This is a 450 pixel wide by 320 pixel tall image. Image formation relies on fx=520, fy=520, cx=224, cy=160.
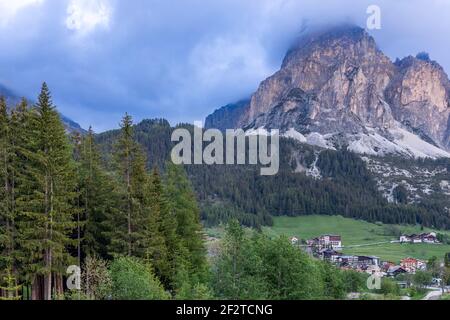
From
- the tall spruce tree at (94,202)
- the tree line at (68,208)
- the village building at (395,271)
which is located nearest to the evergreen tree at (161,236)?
the tree line at (68,208)

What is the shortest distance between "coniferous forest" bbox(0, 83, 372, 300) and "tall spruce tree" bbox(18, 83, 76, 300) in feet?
0.26

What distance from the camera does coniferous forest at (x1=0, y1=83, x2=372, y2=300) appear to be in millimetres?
40719

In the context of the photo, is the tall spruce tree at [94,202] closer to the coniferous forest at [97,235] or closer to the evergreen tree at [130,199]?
the coniferous forest at [97,235]

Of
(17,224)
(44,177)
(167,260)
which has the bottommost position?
(167,260)

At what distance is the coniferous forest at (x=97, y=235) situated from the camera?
40719 millimetres

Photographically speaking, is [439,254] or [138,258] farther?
[439,254]

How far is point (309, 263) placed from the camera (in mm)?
47969

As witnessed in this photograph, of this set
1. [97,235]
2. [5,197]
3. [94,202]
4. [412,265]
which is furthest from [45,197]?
[412,265]

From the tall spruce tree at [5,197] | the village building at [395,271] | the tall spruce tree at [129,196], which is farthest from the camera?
Answer: the village building at [395,271]

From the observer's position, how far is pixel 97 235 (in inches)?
1946

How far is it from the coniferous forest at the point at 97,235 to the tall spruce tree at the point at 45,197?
0.08 m
